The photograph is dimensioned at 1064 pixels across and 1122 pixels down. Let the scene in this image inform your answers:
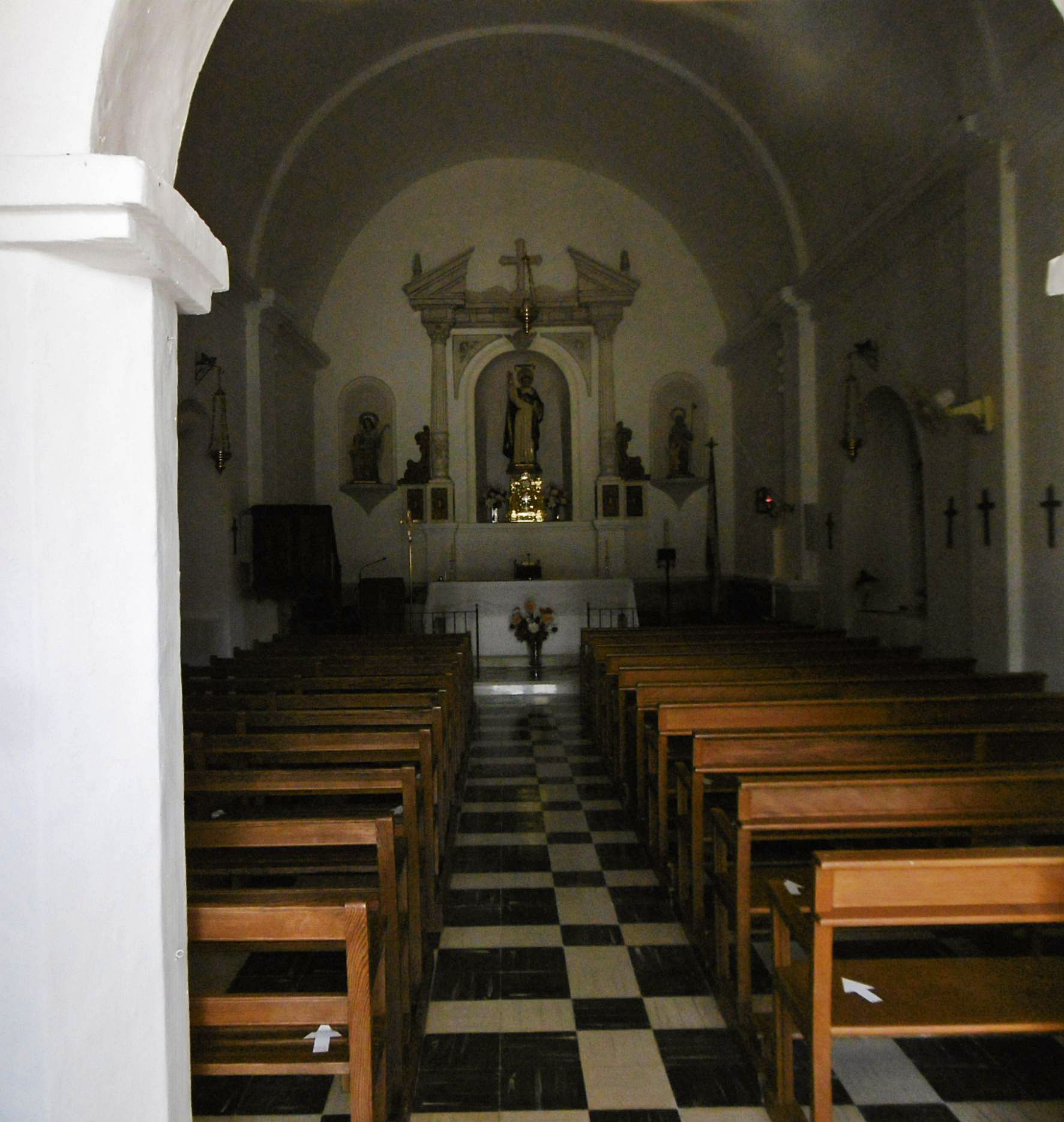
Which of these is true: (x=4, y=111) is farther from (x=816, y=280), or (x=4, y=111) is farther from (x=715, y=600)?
(x=715, y=600)

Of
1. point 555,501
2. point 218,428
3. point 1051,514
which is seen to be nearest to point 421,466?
point 555,501

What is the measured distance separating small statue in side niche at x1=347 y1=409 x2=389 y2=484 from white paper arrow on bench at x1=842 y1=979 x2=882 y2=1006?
12.7 m

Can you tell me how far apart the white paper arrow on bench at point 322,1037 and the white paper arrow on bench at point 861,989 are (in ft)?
4.28

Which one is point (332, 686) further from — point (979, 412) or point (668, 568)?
point (668, 568)

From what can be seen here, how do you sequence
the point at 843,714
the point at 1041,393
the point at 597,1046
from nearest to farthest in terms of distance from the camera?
the point at 597,1046
the point at 843,714
the point at 1041,393

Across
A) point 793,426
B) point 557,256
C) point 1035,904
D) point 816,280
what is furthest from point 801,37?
point 1035,904

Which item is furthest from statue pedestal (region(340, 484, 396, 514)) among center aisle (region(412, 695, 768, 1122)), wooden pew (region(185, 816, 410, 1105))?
wooden pew (region(185, 816, 410, 1105))

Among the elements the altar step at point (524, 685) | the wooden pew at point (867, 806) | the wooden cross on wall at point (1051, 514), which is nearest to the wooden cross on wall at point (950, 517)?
the wooden cross on wall at point (1051, 514)

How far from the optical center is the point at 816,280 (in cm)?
1059

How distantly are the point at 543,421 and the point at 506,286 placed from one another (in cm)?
210

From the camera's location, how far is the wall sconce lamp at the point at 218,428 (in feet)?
32.8

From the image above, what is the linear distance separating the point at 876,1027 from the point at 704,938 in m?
1.61

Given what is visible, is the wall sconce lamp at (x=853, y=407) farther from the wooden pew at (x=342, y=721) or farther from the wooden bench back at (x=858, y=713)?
the wooden pew at (x=342, y=721)

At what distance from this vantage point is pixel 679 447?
49.4 feet
